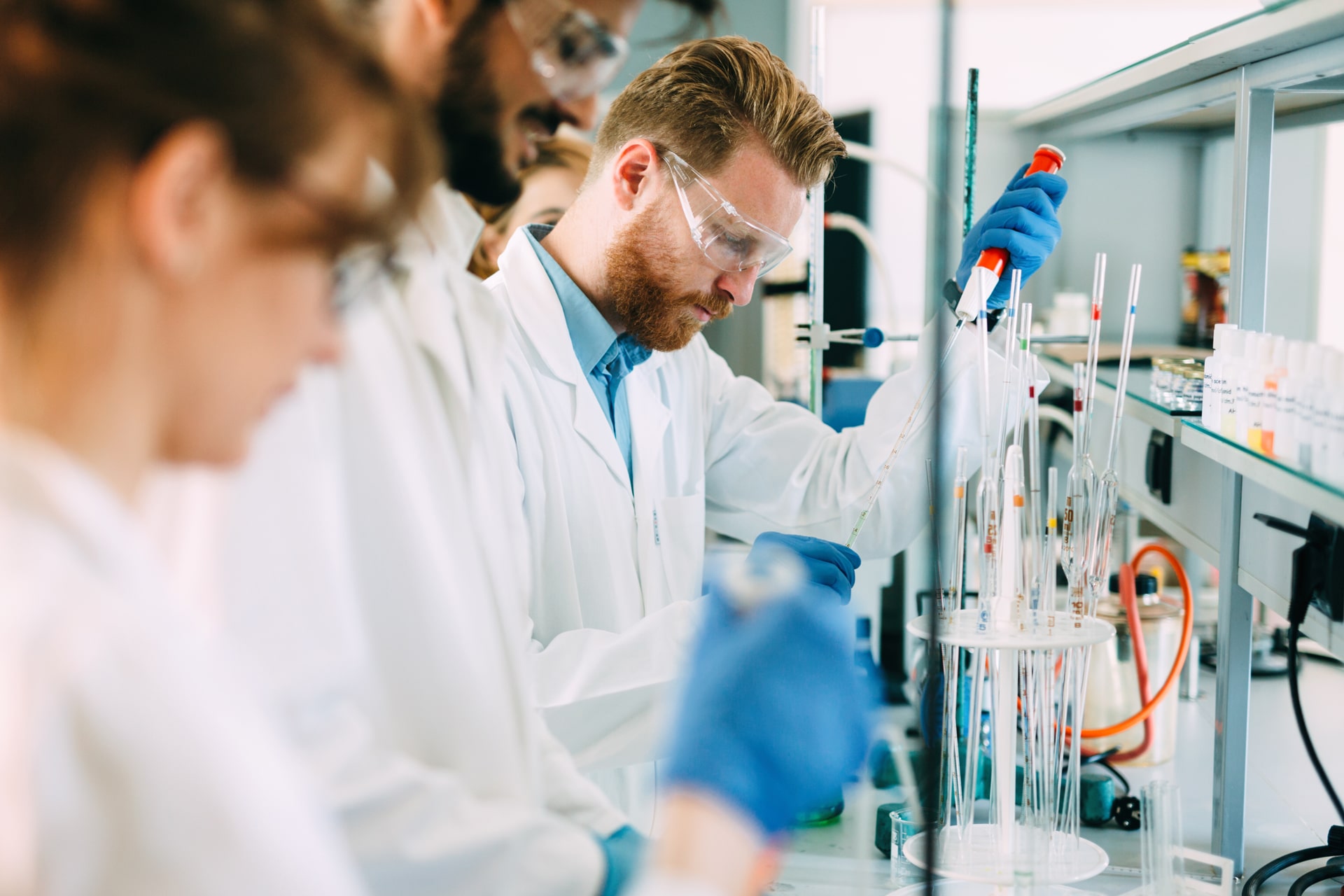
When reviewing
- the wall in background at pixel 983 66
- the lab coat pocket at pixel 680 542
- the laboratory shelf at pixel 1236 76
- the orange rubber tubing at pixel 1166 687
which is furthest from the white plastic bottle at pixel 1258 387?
the wall in background at pixel 983 66

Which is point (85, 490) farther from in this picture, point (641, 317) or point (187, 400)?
point (641, 317)

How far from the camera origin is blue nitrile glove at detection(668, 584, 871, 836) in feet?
1.82

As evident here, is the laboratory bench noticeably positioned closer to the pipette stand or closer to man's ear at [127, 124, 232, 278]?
the pipette stand

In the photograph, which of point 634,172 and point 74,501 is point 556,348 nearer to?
point 634,172

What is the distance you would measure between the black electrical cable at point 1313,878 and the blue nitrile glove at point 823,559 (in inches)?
26.9

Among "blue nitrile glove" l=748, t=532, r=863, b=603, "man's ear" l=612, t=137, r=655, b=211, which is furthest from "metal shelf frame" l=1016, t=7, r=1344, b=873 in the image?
"man's ear" l=612, t=137, r=655, b=211

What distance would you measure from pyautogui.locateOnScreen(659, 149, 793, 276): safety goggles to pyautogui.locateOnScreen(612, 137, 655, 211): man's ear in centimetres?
2

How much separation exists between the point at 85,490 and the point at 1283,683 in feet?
7.32

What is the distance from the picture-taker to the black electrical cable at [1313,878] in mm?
1314

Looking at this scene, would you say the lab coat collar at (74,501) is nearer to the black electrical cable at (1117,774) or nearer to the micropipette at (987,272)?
the micropipette at (987,272)

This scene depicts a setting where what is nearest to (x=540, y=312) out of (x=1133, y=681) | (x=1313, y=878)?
(x=1133, y=681)

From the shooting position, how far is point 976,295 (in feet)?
4.08

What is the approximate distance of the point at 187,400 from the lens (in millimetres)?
530

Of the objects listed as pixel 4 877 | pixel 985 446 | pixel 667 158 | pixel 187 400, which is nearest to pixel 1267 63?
pixel 985 446
